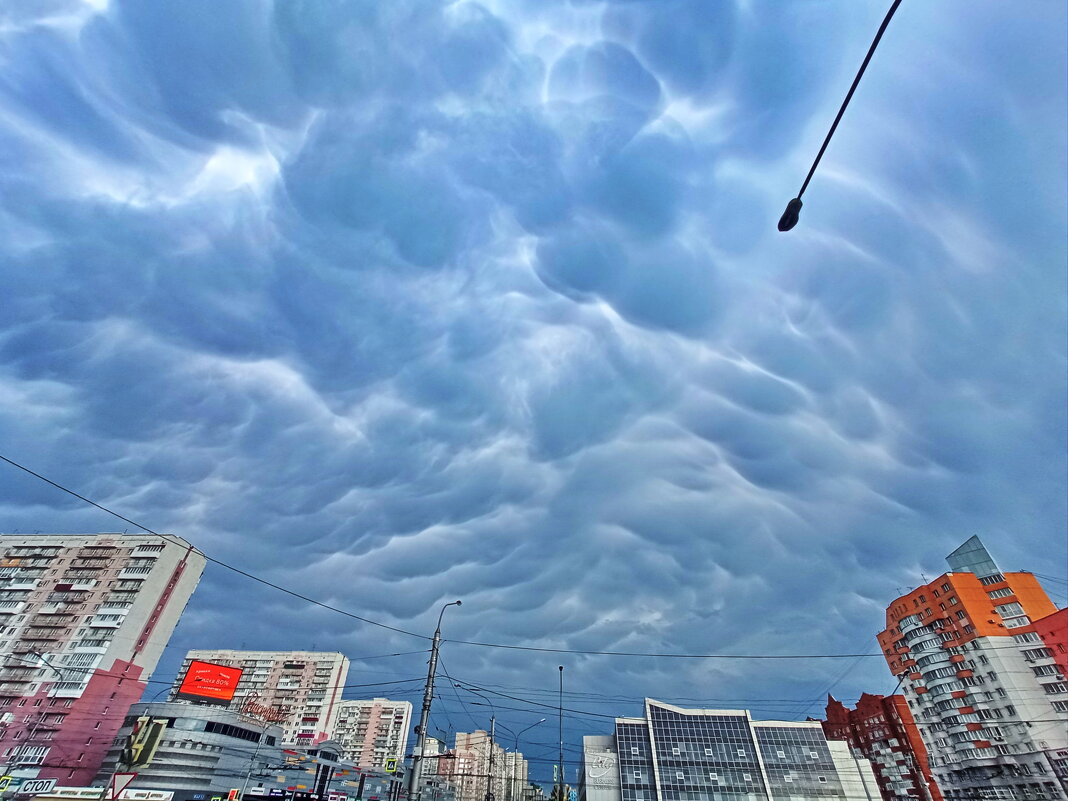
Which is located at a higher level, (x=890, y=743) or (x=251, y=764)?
(x=890, y=743)

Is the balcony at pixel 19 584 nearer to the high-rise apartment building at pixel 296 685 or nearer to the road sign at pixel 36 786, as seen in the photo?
the road sign at pixel 36 786

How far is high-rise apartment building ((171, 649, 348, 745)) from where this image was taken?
113625 millimetres

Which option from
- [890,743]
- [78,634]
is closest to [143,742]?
[78,634]

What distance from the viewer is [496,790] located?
131625mm

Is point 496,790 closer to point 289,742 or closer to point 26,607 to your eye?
point 289,742

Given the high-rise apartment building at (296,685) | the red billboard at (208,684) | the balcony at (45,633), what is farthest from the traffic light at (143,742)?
the high-rise apartment building at (296,685)

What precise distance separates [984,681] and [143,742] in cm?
10946

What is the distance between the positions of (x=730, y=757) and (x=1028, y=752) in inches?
1365

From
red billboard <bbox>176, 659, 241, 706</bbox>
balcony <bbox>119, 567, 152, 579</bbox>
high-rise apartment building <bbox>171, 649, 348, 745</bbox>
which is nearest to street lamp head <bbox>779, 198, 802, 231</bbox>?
red billboard <bbox>176, 659, 241, 706</bbox>

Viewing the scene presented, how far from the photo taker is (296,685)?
384 feet

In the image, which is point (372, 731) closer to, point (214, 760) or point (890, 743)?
point (214, 760)

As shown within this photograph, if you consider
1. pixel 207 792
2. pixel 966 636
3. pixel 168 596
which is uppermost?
pixel 168 596

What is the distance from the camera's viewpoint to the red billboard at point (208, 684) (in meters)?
75.9

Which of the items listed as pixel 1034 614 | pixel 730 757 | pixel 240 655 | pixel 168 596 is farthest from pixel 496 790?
pixel 1034 614
